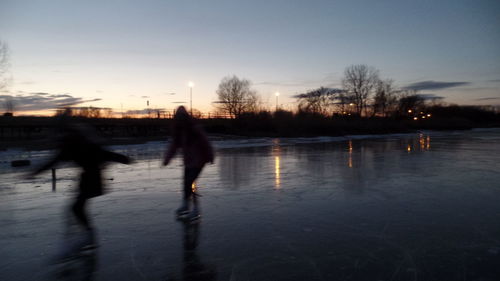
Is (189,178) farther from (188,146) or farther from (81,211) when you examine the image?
(81,211)

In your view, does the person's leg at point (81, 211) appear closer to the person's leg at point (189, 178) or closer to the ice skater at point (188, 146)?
the ice skater at point (188, 146)

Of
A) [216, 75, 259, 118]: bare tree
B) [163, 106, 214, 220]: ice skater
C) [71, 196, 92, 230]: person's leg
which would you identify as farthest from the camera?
[216, 75, 259, 118]: bare tree

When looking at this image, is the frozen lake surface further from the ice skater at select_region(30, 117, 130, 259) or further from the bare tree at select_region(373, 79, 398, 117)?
the bare tree at select_region(373, 79, 398, 117)

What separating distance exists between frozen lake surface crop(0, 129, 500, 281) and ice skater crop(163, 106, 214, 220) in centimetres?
53

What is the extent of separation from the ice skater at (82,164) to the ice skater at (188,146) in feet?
3.43

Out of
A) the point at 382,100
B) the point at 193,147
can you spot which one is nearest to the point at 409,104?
the point at 382,100

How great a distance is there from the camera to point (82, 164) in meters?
3.75

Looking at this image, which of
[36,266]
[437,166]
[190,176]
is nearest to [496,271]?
[190,176]

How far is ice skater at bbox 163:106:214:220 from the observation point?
486cm

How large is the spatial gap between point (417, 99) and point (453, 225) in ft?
307

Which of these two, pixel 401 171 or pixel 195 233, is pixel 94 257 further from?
pixel 401 171

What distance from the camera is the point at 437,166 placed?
10125 mm

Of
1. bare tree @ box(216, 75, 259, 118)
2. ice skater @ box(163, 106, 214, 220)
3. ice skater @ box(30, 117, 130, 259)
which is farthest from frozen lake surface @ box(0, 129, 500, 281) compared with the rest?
bare tree @ box(216, 75, 259, 118)

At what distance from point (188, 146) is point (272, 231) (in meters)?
1.77
